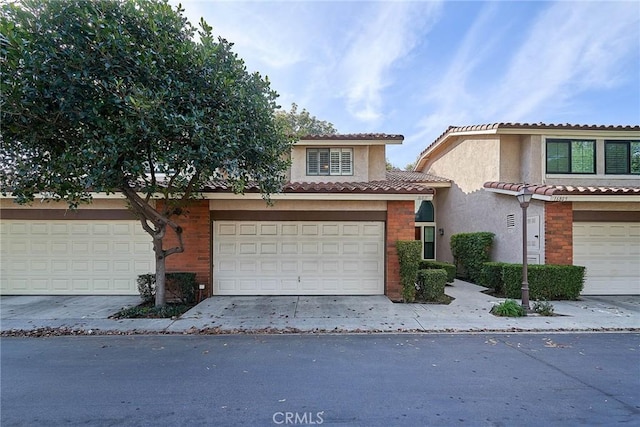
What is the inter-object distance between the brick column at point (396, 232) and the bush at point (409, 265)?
16.8 inches

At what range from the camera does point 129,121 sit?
18.8 ft

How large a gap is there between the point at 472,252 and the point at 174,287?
1064cm

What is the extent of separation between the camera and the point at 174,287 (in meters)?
9.01

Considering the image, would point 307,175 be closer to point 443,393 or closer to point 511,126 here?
point 511,126

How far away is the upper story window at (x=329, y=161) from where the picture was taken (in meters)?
12.2

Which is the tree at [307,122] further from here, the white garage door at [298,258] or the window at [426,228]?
the white garage door at [298,258]

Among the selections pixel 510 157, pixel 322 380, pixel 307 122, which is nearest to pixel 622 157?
pixel 510 157

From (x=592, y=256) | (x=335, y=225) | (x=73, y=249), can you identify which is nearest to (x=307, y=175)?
(x=335, y=225)

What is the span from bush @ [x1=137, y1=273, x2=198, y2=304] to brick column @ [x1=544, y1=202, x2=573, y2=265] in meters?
10.5

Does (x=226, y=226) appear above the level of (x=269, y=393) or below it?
above

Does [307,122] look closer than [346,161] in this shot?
No

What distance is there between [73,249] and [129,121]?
6501mm

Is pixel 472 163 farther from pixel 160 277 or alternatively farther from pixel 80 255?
pixel 80 255

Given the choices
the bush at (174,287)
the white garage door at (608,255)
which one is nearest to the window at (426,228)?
the white garage door at (608,255)
